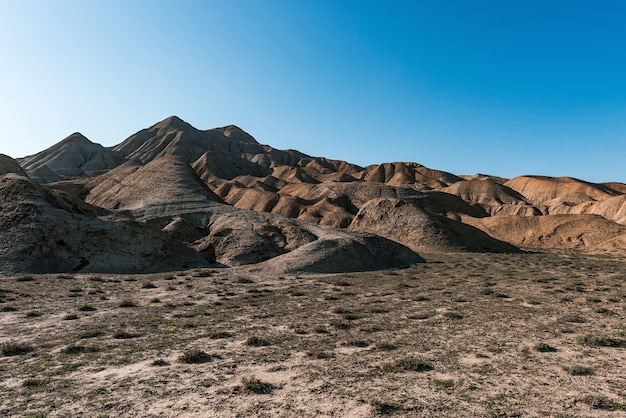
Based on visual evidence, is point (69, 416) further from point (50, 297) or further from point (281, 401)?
point (50, 297)

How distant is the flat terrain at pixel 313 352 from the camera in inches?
356

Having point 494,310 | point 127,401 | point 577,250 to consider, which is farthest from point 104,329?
point 577,250

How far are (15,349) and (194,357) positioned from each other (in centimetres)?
642

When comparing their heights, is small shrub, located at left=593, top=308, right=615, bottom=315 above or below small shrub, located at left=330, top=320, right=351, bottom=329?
above

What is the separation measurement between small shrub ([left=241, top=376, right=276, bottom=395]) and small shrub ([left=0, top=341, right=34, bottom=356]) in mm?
8448

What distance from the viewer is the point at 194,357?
11.9m

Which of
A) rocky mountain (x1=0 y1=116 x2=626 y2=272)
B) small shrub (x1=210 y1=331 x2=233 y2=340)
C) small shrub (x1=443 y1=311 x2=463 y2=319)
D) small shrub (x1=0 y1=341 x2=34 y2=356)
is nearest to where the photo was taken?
small shrub (x1=0 y1=341 x2=34 y2=356)

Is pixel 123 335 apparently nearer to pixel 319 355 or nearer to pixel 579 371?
pixel 319 355

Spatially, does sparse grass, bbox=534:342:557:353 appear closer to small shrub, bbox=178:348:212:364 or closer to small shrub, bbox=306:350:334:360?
small shrub, bbox=306:350:334:360

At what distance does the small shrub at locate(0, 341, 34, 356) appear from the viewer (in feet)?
41.1

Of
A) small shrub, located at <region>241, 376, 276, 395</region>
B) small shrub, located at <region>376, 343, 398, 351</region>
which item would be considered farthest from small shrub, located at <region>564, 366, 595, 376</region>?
small shrub, located at <region>241, 376, 276, 395</region>

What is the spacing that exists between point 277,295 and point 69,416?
1607cm

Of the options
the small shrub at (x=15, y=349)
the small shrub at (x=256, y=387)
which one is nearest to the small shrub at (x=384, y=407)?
the small shrub at (x=256, y=387)

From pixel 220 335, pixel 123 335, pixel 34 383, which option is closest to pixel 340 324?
pixel 220 335
